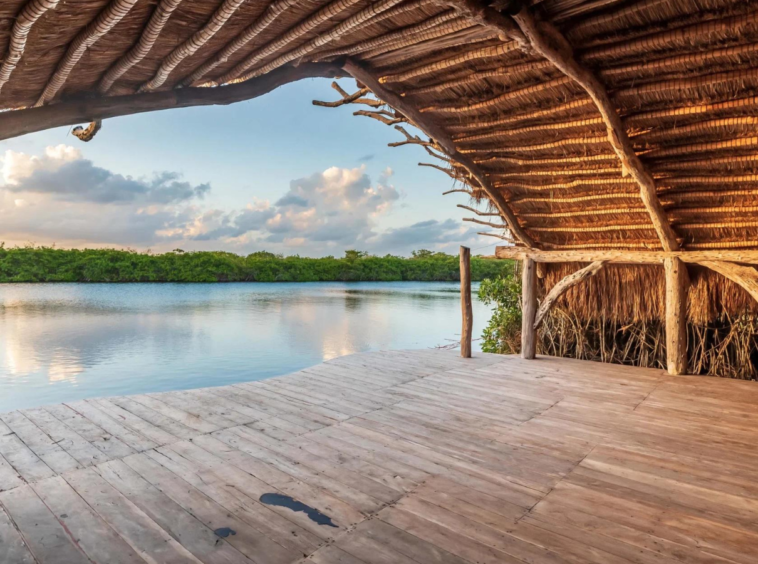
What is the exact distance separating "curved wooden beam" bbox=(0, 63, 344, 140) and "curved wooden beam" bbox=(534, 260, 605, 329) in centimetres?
313

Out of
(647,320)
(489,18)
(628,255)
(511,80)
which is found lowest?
(647,320)

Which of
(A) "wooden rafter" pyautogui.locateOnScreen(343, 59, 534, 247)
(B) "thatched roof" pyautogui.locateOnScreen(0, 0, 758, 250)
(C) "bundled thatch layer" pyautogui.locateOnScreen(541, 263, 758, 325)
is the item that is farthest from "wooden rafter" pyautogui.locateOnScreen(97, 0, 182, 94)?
(C) "bundled thatch layer" pyautogui.locateOnScreen(541, 263, 758, 325)

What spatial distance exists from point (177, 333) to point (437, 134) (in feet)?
36.5

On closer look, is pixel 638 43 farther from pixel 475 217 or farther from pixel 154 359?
pixel 154 359

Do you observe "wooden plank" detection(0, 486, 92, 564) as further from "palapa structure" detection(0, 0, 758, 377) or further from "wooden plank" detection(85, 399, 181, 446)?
"palapa structure" detection(0, 0, 758, 377)

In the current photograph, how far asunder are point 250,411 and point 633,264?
165 inches

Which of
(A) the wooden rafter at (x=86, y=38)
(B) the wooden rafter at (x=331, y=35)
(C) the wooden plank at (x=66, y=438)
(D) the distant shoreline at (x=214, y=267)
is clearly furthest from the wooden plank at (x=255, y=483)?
(D) the distant shoreline at (x=214, y=267)

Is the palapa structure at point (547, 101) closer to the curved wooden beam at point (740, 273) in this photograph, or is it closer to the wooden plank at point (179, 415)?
the curved wooden beam at point (740, 273)

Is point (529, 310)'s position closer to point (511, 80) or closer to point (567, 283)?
point (567, 283)

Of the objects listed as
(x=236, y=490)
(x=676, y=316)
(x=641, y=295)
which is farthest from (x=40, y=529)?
(x=641, y=295)

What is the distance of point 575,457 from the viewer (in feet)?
7.99

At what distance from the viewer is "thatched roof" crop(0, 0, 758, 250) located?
2.15 meters

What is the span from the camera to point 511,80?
370 cm

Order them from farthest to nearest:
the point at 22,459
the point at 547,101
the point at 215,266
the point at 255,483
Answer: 1. the point at 215,266
2. the point at 547,101
3. the point at 22,459
4. the point at 255,483
